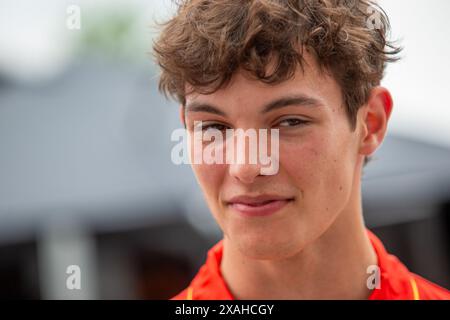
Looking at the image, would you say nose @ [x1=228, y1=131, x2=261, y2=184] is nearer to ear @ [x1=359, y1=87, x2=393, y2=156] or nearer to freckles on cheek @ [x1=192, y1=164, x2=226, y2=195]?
freckles on cheek @ [x1=192, y1=164, x2=226, y2=195]

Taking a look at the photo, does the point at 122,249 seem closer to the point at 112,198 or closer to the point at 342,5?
the point at 112,198

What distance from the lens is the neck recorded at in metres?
2.35

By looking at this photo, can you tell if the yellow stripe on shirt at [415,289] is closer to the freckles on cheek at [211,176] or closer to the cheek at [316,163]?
the cheek at [316,163]

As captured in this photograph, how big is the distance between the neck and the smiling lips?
326mm

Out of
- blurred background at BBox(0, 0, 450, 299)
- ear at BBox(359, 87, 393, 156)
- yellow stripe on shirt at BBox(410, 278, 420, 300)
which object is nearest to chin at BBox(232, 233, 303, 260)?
ear at BBox(359, 87, 393, 156)

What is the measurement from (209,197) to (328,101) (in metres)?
0.51

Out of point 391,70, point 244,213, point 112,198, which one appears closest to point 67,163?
point 112,198

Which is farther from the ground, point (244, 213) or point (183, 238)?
point (183, 238)

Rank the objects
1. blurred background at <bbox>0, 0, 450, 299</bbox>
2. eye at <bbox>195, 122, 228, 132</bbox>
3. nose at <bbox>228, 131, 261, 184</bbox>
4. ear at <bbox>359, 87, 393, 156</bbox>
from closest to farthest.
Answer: nose at <bbox>228, 131, 261, 184</bbox> < eye at <bbox>195, 122, 228, 132</bbox> < ear at <bbox>359, 87, 393, 156</bbox> < blurred background at <bbox>0, 0, 450, 299</bbox>

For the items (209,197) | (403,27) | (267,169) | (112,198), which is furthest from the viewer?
(112,198)

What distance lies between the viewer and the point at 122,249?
5.47m

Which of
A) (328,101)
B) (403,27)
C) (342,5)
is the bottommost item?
(328,101)

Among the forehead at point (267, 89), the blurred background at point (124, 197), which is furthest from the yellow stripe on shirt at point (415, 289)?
the blurred background at point (124, 197)

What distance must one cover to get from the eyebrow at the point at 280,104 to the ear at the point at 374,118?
12.1 inches
